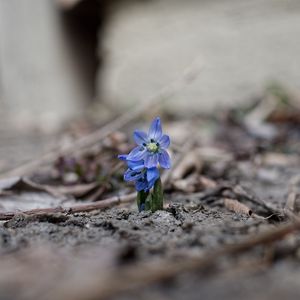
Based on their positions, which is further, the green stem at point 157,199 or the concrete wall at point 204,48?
the concrete wall at point 204,48

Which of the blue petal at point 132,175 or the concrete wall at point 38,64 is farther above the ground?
the concrete wall at point 38,64

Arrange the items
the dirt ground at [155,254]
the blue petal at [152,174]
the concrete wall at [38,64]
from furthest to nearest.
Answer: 1. the concrete wall at [38,64]
2. the blue petal at [152,174]
3. the dirt ground at [155,254]

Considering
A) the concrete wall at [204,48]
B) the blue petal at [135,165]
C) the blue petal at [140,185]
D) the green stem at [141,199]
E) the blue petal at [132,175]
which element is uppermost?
the concrete wall at [204,48]

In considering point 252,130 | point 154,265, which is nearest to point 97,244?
point 154,265

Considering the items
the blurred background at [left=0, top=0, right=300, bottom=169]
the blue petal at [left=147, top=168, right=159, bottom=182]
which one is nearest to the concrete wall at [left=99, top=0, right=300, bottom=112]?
the blurred background at [left=0, top=0, right=300, bottom=169]

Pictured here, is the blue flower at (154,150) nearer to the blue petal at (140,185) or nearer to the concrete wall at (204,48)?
the blue petal at (140,185)

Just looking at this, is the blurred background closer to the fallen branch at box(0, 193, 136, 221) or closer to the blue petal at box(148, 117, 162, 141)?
the fallen branch at box(0, 193, 136, 221)

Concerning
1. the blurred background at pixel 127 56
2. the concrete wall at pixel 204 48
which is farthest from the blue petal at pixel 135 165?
the concrete wall at pixel 204 48
